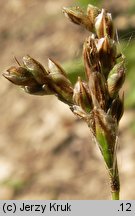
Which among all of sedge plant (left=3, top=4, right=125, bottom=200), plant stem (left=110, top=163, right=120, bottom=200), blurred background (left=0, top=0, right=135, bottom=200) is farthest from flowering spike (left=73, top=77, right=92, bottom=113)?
blurred background (left=0, top=0, right=135, bottom=200)

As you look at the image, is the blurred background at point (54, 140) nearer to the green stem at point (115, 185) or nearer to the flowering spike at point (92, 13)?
the flowering spike at point (92, 13)

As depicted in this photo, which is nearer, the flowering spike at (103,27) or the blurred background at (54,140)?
the flowering spike at (103,27)

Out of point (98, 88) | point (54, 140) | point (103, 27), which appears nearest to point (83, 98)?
point (98, 88)

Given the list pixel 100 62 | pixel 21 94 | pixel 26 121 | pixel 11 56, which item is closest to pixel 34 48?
pixel 11 56

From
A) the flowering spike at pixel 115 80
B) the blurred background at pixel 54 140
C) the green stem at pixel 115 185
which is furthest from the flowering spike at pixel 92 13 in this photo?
the blurred background at pixel 54 140

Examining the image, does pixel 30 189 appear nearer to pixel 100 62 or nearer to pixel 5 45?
pixel 5 45

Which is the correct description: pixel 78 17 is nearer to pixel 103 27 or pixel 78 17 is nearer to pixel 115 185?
pixel 103 27
